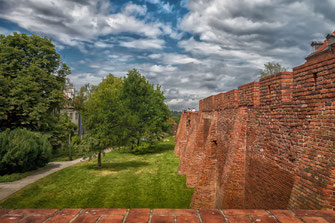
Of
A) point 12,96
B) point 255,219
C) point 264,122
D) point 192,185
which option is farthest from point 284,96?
point 12,96

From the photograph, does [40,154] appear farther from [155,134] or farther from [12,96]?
[155,134]

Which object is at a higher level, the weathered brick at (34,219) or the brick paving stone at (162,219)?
the weathered brick at (34,219)

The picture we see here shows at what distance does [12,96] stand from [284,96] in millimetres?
22266

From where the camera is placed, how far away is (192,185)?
1286 cm

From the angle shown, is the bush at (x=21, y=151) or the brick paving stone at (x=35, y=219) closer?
the brick paving stone at (x=35, y=219)

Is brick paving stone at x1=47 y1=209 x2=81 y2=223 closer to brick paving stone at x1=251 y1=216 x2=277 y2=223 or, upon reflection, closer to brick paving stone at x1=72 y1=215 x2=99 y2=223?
brick paving stone at x1=72 y1=215 x2=99 y2=223

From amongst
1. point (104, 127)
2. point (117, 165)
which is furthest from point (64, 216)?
point (117, 165)

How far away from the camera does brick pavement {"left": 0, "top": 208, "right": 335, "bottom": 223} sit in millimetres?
2207

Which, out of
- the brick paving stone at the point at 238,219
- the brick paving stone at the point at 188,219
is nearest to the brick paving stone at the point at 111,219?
the brick paving stone at the point at 188,219

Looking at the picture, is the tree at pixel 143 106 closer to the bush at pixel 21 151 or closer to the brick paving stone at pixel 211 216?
the bush at pixel 21 151

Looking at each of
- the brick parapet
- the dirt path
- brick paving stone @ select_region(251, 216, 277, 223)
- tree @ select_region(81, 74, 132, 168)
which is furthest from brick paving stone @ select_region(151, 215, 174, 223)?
tree @ select_region(81, 74, 132, 168)

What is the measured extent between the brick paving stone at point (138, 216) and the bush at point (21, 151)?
17.8 metres

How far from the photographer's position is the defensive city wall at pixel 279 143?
3547 millimetres

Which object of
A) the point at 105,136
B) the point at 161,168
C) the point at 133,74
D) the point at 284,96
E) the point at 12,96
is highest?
the point at 133,74
